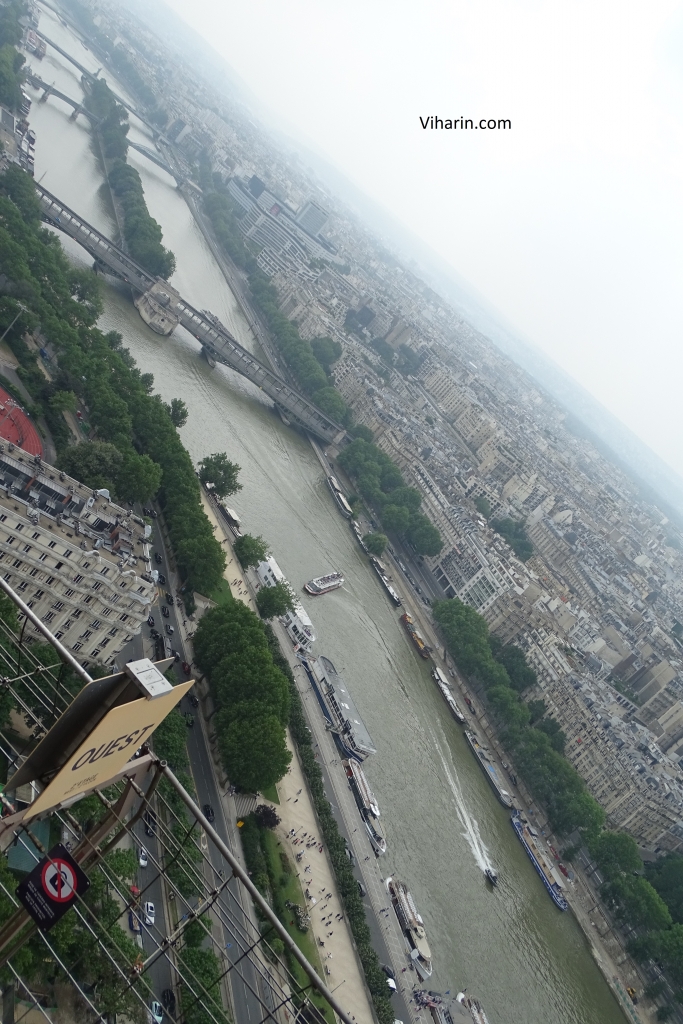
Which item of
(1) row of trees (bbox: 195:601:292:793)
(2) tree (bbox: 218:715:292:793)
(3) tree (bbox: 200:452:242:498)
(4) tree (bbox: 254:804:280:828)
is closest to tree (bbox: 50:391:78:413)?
(3) tree (bbox: 200:452:242:498)

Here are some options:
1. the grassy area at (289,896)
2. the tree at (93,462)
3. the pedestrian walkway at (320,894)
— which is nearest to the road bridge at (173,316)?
the tree at (93,462)

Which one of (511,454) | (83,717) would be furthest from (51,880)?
(511,454)

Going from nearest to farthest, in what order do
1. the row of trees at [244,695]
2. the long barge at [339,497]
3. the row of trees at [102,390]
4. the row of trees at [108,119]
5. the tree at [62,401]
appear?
1. the row of trees at [244,695]
2. the row of trees at [102,390]
3. the tree at [62,401]
4. the long barge at [339,497]
5. the row of trees at [108,119]

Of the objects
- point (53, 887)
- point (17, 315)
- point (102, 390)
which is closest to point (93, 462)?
point (102, 390)

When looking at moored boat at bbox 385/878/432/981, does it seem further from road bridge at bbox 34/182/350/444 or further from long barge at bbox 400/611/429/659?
road bridge at bbox 34/182/350/444

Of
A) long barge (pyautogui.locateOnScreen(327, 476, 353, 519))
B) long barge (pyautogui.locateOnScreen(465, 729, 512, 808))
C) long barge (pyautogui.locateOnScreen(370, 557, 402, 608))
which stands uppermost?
long barge (pyautogui.locateOnScreen(327, 476, 353, 519))

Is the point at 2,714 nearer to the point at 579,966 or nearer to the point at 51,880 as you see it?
the point at 51,880

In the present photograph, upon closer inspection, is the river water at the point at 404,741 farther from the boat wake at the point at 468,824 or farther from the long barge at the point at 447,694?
the long barge at the point at 447,694
